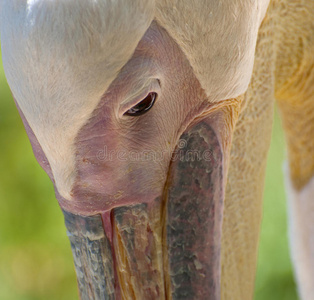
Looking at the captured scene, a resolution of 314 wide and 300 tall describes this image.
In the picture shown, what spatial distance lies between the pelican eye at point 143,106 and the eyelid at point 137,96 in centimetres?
1

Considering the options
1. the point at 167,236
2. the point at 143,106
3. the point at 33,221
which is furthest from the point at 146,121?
the point at 33,221

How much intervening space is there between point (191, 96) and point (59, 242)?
1.93 metres

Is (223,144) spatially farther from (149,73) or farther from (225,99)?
(149,73)

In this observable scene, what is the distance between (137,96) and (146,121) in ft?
0.16

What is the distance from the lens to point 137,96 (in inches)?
26.9

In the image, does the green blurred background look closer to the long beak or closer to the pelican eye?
the long beak

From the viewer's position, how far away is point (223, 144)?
810 mm

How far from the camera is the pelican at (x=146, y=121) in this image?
637mm

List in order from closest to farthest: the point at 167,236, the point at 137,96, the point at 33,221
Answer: the point at 137,96
the point at 167,236
the point at 33,221

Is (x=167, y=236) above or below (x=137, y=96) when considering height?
below

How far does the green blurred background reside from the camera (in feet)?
8.16

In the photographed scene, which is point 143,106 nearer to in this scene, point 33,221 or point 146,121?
point 146,121

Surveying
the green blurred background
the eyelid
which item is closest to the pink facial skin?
the eyelid

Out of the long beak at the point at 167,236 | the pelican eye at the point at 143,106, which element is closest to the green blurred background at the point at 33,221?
the long beak at the point at 167,236
